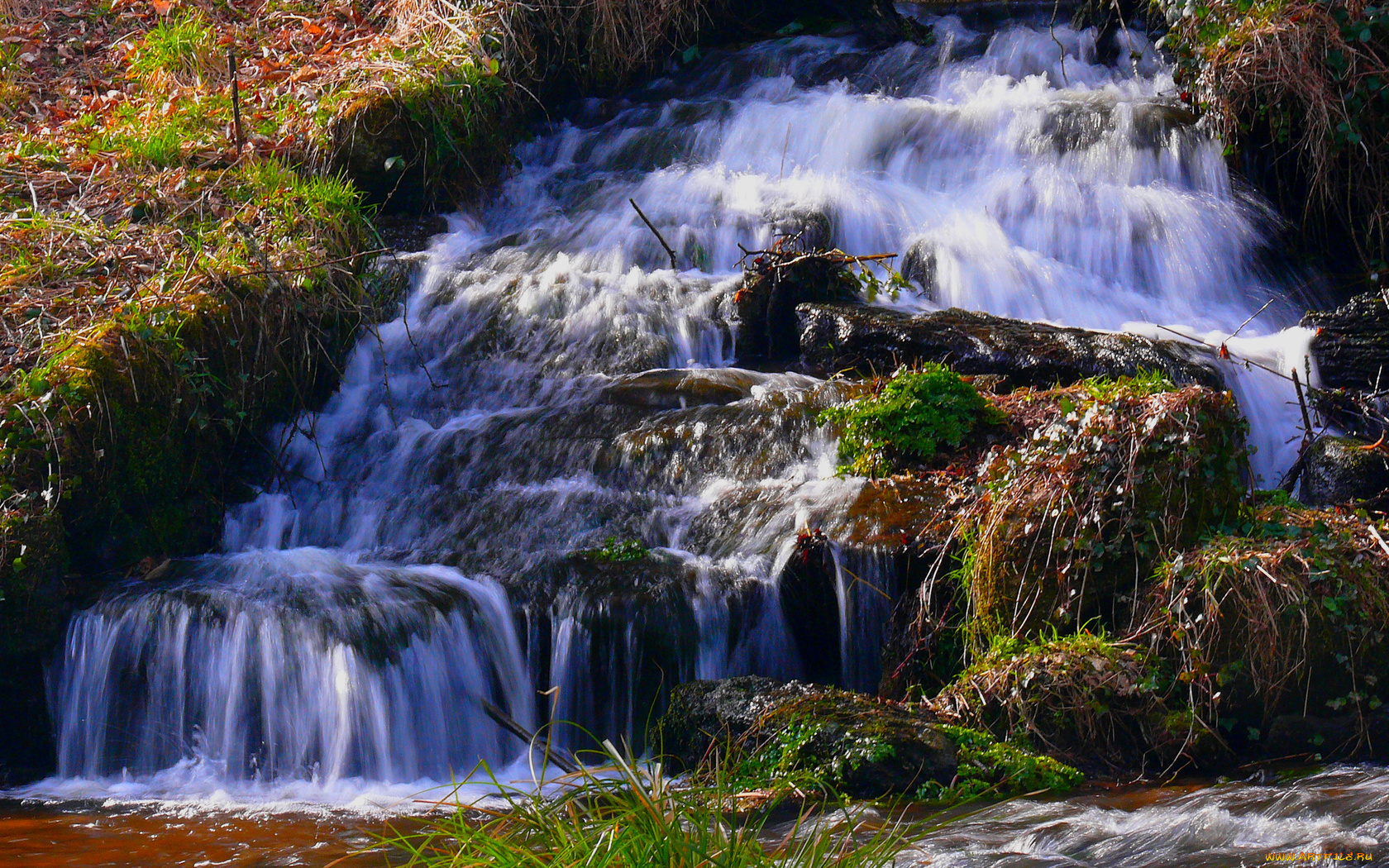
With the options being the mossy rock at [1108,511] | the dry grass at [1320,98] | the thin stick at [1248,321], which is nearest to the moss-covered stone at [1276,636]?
the mossy rock at [1108,511]

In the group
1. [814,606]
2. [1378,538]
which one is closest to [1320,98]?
[1378,538]

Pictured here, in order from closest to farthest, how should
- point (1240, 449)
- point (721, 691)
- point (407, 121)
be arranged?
point (721, 691) → point (1240, 449) → point (407, 121)

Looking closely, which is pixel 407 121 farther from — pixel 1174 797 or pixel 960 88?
pixel 1174 797

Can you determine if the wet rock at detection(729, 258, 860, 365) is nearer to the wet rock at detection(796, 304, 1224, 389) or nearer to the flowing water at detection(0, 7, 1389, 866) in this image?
the flowing water at detection(0, 7, 1389, 866)

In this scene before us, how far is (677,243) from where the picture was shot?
887cm

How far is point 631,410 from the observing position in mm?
6844

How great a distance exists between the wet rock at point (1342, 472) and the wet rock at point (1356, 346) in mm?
785

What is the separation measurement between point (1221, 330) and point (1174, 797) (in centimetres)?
468

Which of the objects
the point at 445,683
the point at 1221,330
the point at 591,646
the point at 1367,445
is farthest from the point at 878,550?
the point at 1221,330

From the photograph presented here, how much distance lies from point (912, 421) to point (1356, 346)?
2.89 meters

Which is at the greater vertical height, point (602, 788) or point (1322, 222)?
point (1322, 222)

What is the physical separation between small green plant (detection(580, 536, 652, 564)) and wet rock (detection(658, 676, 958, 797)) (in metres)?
1.04

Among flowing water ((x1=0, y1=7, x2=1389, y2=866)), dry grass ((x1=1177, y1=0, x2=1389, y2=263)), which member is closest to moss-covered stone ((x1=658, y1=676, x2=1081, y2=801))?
flowing water ((x1=0, y1=7, x2=1389, y2=866))

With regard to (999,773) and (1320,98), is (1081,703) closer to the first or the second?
(999,773)
